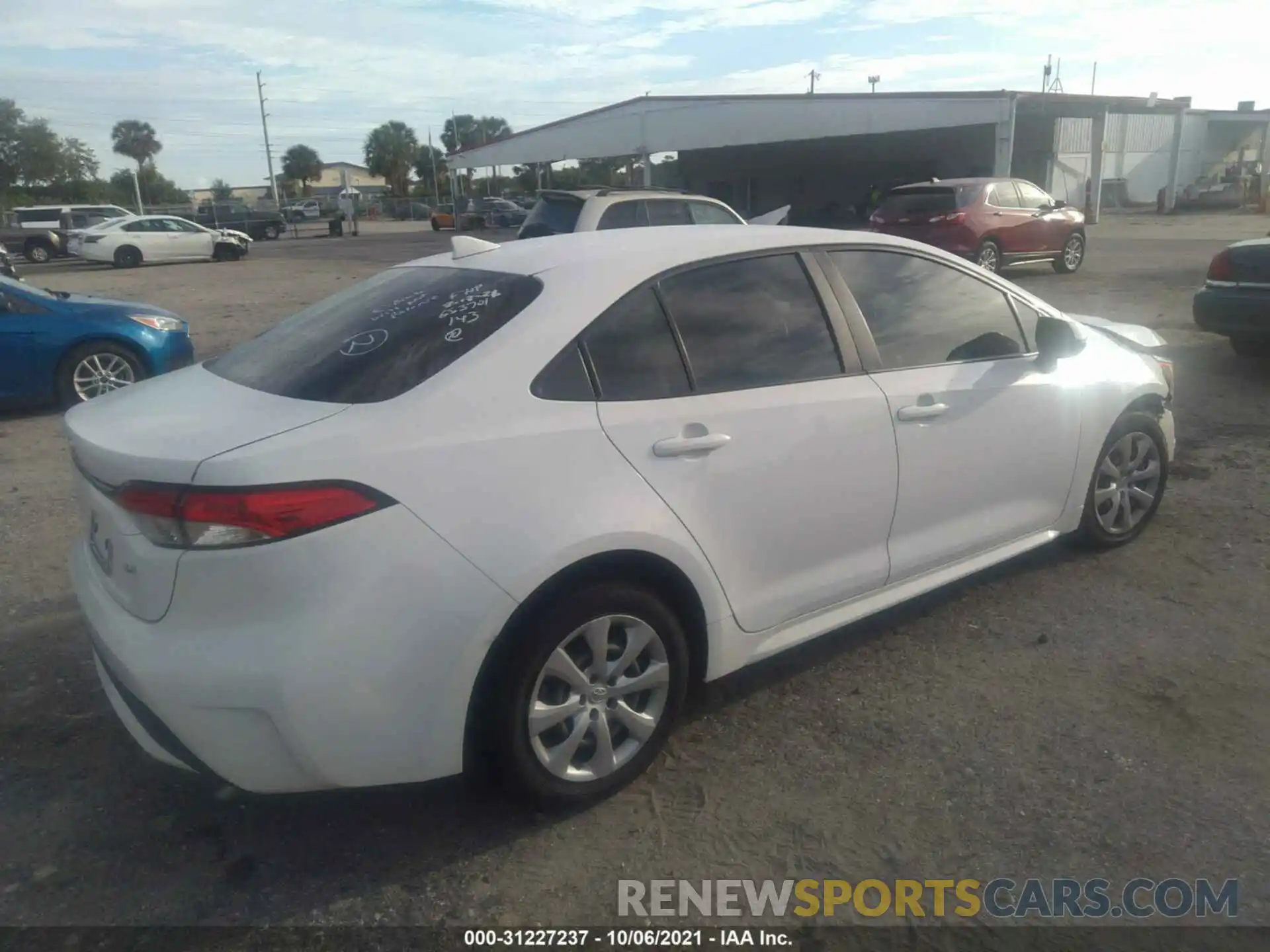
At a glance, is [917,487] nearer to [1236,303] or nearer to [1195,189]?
[1236,303]

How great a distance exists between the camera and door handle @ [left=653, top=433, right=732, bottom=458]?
2908 millimetres

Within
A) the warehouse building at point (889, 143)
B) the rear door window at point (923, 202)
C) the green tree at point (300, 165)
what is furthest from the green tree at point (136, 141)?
the rear door window at point (923, 202)

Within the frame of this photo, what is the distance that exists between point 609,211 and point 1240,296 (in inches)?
260

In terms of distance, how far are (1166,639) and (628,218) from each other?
9062mm

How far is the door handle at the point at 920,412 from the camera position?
353 centimetres

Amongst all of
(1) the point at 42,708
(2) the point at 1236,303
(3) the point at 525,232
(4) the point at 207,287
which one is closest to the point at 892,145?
(4) the point at 207,287

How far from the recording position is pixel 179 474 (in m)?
2.43

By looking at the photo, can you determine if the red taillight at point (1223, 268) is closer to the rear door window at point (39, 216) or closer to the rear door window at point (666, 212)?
the rear door window at point (666, 212)

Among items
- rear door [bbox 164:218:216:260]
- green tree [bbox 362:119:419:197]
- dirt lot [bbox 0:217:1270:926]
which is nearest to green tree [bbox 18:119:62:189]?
green tree [bbox 362:119:419:197]

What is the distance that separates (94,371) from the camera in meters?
8.22

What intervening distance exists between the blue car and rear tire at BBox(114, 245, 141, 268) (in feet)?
67.6

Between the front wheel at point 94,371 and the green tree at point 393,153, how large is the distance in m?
82.9

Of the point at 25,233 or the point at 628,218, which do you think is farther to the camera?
the point at 25,233

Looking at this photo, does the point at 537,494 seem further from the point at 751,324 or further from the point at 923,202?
the point at 923,202
